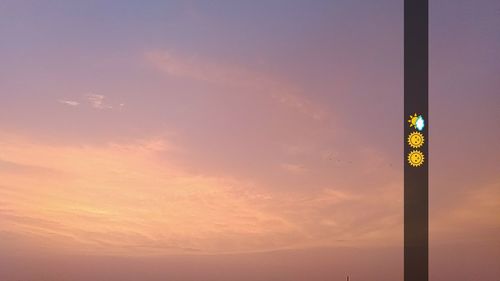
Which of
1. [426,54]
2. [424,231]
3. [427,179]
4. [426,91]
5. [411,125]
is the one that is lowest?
[424,231]

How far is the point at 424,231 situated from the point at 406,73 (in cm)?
368

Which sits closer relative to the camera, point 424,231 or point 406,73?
point 424,231

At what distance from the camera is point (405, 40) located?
45.6 feet

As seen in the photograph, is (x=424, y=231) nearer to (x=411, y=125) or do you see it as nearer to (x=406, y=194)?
(x=406, y=194)

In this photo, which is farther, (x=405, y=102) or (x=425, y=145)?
(x=405, y=102)

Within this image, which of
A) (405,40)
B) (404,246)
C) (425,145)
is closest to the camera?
(425,145)

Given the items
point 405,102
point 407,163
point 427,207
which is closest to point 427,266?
point 427,207

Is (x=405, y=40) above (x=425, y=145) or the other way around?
above

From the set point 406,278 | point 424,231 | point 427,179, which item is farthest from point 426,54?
point 406,278

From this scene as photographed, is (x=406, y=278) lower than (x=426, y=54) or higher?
lower

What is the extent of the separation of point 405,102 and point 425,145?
144 cm

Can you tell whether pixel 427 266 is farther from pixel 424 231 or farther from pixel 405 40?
pixel 405 40

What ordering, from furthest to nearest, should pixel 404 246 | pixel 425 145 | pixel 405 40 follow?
1. pixel 405 40
2. pixel 404 246
3. pixel 425 145

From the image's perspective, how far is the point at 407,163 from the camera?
12.2 m
